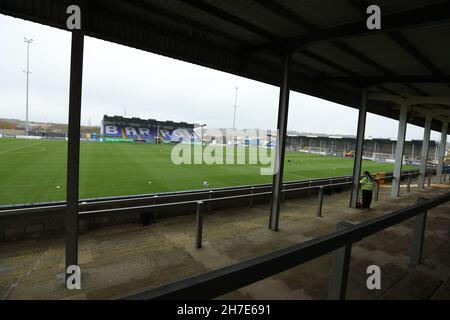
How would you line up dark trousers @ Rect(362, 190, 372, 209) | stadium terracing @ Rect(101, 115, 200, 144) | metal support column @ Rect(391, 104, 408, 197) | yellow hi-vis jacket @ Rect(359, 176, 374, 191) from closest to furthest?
yellow hi-vis jacket @ Rect(359, 176, 374, 191), dark trousers @ Rect(362, 190, 372, 209), metal support column @ Rect(391, 104, 408, 197), stadium terracing @ Rect(101, 115, 200, 144)

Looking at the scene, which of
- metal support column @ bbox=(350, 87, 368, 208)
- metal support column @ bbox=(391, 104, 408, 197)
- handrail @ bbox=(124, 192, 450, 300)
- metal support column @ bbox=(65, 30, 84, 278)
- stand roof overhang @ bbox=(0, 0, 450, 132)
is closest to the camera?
handrail @ bbox=(124, 192, 450, 300)

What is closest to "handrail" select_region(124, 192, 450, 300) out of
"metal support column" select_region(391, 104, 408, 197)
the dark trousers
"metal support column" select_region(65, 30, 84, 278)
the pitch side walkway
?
the pitch side walkway

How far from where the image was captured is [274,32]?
567 centimetres

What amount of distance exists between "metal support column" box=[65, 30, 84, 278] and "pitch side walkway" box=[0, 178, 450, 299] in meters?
0.66

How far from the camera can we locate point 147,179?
1494 centimetres

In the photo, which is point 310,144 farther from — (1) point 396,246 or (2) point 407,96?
(1) point 396,246

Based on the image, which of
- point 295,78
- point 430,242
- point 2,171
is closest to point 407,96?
point 295,78

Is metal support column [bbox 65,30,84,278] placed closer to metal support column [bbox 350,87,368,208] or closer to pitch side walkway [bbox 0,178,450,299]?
pitch side walkway [bbox 0,178,450,299]

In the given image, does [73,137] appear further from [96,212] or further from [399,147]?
[399,147]

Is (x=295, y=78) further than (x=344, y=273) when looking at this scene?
Yes

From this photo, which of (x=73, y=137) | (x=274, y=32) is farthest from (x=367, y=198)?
(x=73, y=137)

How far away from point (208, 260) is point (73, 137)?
119 inches

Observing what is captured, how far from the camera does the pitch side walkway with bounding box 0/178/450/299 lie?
12.4 feet

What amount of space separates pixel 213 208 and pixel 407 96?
9339 millimetres
